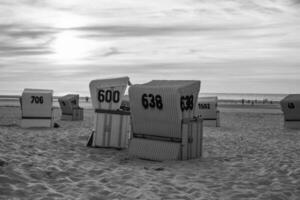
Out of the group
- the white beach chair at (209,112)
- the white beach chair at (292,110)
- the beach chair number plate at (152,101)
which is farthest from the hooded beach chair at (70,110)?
the beach chair number plate at (152,101)

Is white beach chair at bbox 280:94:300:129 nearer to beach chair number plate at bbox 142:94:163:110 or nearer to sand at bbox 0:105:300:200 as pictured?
sand at bbox 0:105:300:200

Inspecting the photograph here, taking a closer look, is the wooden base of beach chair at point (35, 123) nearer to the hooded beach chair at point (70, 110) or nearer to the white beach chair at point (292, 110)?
the hooded beach chair at point (70, 110)

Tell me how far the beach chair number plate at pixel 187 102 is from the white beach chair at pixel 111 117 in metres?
2.86

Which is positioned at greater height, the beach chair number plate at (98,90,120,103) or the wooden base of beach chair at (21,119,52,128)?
the beach chair number plate at (98,90,120,103)

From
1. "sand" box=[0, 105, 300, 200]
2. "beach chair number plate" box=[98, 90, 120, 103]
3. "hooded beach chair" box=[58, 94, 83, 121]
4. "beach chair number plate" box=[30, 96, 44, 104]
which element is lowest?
"sand" box=[0, 105, 300, 200]

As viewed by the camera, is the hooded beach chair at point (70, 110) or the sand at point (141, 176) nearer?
the sand at point (141, 176)

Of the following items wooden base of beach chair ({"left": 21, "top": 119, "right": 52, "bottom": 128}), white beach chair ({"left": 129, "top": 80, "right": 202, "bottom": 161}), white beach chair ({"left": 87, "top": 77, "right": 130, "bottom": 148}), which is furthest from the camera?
wooden base of beach chair ({"left": 21, "top": 119, "right": 52, "bottom": 128})

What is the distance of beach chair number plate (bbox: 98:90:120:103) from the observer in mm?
13648

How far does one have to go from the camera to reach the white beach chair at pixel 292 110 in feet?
76.5

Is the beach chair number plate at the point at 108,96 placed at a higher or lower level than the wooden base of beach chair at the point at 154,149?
higher

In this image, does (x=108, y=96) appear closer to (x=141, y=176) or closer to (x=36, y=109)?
(x=141, y=176)

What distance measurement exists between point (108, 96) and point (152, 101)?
→ 9.49 feet

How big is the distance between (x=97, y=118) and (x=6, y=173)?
6318 mm

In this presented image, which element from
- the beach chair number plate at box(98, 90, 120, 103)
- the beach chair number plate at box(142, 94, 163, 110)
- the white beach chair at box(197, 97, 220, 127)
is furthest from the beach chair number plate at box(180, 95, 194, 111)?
the white beach chair at box(197, 97, 220, 127)
